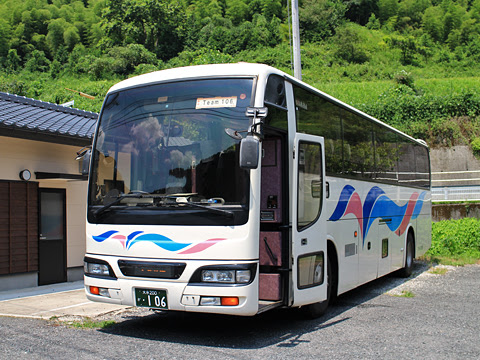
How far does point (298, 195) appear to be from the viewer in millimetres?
6473

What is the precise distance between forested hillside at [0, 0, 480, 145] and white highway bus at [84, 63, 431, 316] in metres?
29.9

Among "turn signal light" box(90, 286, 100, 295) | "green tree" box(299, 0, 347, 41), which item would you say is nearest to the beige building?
"turn signal light" box(90, 286, 100, 295)

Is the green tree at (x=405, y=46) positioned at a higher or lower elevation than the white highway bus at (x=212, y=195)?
higher

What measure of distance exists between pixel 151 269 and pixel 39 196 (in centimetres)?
587

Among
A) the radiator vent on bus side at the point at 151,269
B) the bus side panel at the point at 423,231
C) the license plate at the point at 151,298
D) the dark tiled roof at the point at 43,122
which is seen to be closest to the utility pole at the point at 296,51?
the bus side panel at the point at 423,231

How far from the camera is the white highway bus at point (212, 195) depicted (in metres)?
5.61

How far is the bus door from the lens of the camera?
6371 mm

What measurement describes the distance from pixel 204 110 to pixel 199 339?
277cm

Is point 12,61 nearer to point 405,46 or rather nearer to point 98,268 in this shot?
point 405,46

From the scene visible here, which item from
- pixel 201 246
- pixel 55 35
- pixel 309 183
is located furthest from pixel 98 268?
pixel 55 35

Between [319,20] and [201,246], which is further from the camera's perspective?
[319,20]

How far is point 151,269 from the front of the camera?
581cm

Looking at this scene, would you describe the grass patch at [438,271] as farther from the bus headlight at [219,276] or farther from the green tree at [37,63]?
the green tree at [37,63]

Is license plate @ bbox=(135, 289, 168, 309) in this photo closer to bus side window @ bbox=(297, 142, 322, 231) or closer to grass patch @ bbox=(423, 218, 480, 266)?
bus side window @ bbox=(297, 142, 322, 231)
